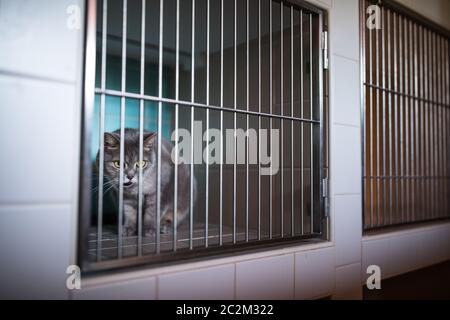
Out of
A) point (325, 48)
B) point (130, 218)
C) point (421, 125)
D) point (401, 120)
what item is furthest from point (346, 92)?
point (130, 218)

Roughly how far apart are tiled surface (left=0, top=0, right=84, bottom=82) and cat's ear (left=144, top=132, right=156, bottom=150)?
2.11 feet

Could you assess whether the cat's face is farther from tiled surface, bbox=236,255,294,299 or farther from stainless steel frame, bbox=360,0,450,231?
stainless steel frame, bbox=360,0,450,231

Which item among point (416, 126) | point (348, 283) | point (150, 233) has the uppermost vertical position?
point (416, 126)

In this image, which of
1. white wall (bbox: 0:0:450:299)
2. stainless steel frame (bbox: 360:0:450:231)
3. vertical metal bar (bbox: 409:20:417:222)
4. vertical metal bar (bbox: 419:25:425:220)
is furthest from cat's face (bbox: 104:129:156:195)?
vertical metal bar (bbox: 419:25:425:220)

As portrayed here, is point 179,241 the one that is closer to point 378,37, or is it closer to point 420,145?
point 378,37

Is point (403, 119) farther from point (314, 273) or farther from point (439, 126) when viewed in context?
point (314, 273)

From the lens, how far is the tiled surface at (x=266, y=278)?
1.27 m

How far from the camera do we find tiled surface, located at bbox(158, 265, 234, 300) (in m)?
1.09

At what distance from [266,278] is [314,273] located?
28cm

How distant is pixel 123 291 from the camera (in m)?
1.00

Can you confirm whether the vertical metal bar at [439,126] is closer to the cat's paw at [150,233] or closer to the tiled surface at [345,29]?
the tiled surface at [345,29]

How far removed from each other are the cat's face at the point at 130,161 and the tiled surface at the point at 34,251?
2.12 ft

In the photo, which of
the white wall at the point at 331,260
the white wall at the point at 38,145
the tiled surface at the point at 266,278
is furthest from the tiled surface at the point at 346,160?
the white wall at the point at 38,145
